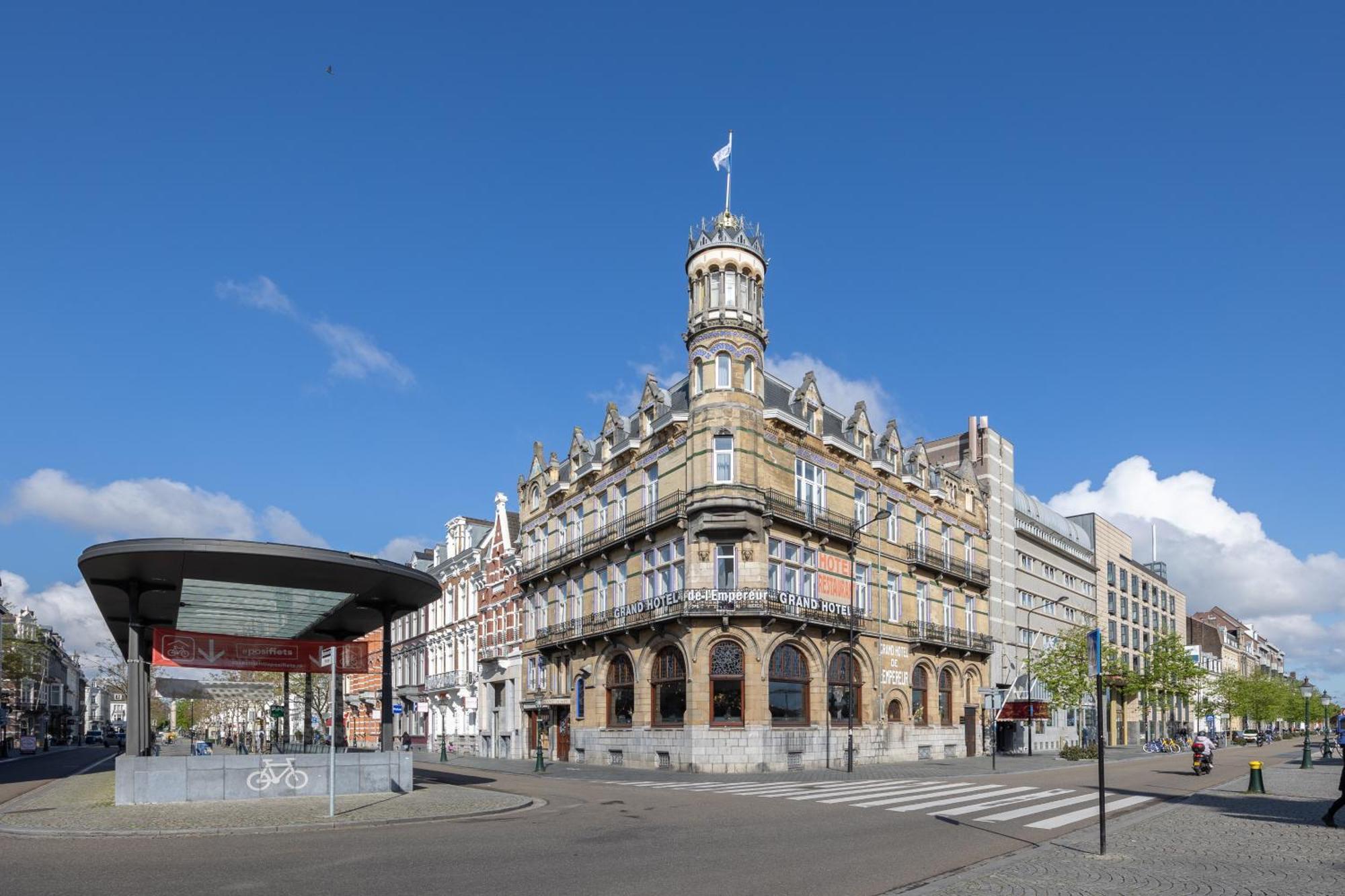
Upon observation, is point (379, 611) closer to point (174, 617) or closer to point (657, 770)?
point (174, 617)

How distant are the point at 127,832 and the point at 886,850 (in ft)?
38.3

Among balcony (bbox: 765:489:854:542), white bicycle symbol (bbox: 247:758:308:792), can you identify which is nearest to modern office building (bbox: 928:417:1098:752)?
balcony (bbox: 765:489:854:542)

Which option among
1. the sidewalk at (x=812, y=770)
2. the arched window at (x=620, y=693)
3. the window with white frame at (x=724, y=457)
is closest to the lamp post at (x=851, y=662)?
the sidewalk at (x=812, y=770)

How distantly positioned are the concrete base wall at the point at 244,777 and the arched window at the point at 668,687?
17.9m

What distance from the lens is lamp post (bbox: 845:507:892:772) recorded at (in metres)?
37.4

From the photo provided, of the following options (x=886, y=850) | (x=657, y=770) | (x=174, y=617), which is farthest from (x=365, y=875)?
(x=657, y=770)

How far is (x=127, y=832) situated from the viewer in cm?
1605

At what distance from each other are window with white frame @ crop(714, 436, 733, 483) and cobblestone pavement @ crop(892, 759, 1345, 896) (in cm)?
2085

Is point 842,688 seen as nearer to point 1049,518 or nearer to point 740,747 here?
point 740,747

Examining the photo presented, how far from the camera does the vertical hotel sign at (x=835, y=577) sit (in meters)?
42.2

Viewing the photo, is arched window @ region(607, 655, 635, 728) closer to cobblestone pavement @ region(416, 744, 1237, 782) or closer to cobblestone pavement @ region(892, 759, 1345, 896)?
cobblestone pavement @ region(416, 744, 1237, 782)

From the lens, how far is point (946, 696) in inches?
2012

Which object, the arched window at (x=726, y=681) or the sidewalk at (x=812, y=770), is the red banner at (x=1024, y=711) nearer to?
the sidewalk at (x=812, y=770)

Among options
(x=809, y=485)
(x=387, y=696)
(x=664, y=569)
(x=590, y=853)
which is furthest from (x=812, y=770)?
(x=590, y=853)
